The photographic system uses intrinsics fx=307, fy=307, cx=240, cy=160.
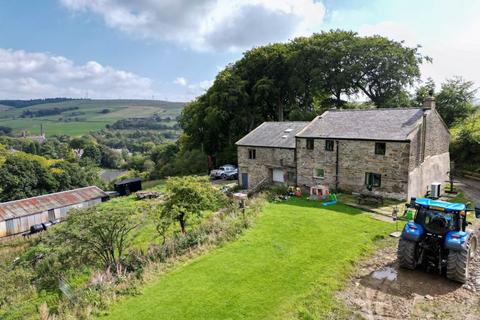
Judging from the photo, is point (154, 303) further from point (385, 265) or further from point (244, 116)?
point (244, 116)

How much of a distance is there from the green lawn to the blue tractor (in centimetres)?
236

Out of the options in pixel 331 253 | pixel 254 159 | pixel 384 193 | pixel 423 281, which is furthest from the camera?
pixel 254 159

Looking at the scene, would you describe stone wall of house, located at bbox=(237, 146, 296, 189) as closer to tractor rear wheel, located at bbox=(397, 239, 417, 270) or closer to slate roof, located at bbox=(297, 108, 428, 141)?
slate roof, located at bbox=(297, 108, 428, 141)

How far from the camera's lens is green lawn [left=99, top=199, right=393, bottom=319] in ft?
31.8

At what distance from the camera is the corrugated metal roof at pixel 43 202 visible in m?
35.0

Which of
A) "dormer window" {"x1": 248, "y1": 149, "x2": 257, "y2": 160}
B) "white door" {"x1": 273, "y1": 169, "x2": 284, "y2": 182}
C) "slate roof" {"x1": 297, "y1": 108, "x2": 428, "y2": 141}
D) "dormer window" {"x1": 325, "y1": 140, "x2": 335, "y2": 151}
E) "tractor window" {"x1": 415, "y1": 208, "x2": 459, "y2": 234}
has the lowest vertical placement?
"white door" {"x1": 273, "y1": 169, "x2": 284, "y2": 182}

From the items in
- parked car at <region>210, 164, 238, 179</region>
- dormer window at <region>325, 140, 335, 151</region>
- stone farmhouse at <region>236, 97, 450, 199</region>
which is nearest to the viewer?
stone farmhouse at <region>236, 97, 450, 199</region>

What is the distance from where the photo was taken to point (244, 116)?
1971 inches

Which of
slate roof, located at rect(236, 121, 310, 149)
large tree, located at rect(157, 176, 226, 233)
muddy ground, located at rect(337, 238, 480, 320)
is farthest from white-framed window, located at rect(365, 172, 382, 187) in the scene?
large tree, located at rect(157, 176, 226, 233)

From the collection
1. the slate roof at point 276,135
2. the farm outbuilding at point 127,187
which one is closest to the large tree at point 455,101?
the slate roof at point 276,135

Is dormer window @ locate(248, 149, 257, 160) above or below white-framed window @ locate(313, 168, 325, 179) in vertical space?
above

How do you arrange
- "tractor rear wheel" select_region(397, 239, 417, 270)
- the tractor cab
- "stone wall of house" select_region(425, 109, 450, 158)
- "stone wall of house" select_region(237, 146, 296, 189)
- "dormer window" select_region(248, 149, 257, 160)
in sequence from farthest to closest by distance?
"dormer window" select_region(248, 149, 257, 160) → "stone wall of house" select_region(237, 146, 296, 189) → "stone wall of house" select_region(425, 109, 450, 158) → "tractor rear wheel" select_region(397, 239, 417, 270) → the tractor cab

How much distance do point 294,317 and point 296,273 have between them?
275cm

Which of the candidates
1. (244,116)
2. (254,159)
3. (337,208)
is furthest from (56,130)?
(337,208)
